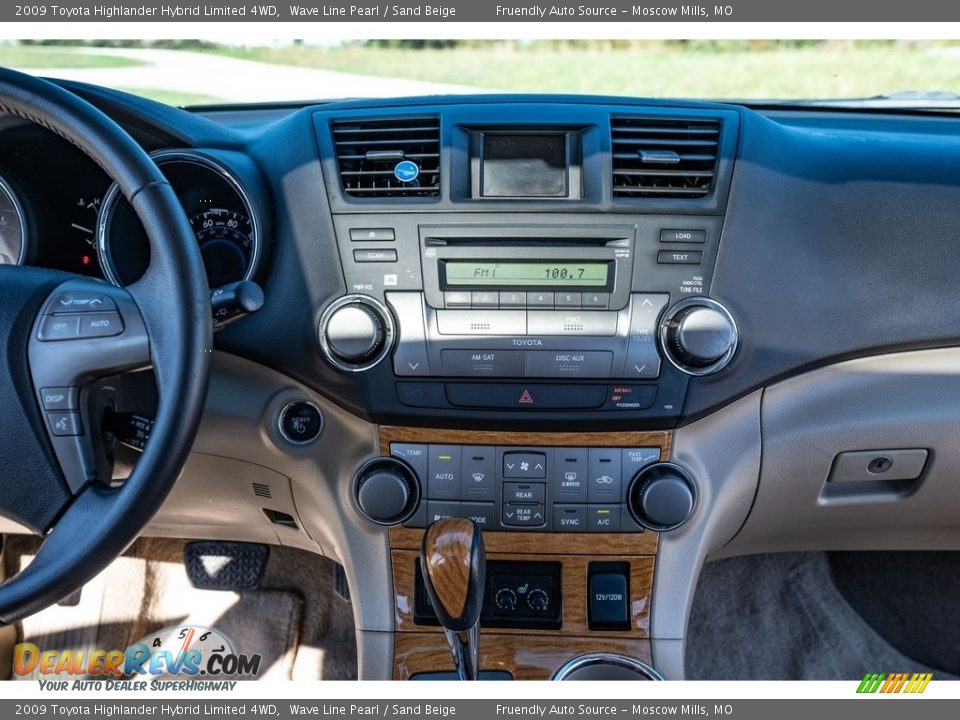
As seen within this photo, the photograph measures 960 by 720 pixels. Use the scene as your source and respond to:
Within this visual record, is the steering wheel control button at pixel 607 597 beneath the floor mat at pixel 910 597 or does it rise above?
above

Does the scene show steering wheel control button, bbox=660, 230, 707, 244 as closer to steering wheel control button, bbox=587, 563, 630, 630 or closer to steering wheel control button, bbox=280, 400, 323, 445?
steering wheel control button, bbox=587, 563, 630, 630

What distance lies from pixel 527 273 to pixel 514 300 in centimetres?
6

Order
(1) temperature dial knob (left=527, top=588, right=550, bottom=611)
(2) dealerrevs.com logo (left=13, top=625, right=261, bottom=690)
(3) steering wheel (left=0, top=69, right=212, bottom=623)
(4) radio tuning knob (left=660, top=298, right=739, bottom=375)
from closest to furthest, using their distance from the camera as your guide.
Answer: (3) steering wheel (left=0, top=69, right=212, bottom=623), (4) radio tuning knob (left=660, top=298, right=739, bottom=375), (1) temperature dial knob (left=527, top=588, right=550, bottom=611), (2) dealerrevs.com logo (left=13, top=625, right=261, bottom=690)

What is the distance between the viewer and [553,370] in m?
1.58

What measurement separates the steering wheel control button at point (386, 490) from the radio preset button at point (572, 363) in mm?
338

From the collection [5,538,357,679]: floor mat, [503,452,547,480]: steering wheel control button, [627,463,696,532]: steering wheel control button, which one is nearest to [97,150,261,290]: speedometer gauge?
[503,452,547,480]: steering wheel control button

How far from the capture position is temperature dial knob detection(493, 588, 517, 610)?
1.65m

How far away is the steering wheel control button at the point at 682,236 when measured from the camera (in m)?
1.57

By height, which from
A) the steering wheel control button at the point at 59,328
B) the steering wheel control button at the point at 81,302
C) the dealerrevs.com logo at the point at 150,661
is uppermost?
the steering wheel control button at the point at 81,302

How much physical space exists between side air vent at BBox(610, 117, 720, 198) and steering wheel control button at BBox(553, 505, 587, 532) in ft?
2.06

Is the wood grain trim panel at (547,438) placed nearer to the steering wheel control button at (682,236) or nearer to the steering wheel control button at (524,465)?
the steering wheel control button at (524,465)

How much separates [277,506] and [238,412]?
0.28 metres

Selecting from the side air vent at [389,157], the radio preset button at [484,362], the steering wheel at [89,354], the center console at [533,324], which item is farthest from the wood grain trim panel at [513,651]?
the side air vent at [389,157]

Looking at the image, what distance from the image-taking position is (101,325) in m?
1.24
